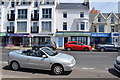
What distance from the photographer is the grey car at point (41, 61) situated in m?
6.62

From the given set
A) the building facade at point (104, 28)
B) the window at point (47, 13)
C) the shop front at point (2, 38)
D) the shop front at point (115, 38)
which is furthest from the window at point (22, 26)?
the shop front at point (115, 38)

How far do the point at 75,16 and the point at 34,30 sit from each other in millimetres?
10564

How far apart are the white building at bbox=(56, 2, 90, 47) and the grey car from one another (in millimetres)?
20851

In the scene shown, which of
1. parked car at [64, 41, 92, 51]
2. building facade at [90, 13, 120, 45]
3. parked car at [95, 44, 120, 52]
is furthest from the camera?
building facade at [90, 13, 120, 45]

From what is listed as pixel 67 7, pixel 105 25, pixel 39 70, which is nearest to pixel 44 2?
pixel 67 7

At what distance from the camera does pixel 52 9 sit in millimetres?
28344

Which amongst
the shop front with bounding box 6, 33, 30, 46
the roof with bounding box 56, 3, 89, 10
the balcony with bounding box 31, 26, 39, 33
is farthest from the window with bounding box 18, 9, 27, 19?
the roof with bounding box 56, 3, 89, 10

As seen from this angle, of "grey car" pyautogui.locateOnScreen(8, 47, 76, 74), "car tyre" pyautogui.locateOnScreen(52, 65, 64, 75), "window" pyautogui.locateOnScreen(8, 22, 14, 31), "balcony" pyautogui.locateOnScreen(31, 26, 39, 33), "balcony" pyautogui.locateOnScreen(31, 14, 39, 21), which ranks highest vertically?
"balcony" pyautogui.locateOnScreen(31, 14, 39, 21)

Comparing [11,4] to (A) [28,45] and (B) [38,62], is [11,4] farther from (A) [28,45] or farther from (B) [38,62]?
(B) [38,62]

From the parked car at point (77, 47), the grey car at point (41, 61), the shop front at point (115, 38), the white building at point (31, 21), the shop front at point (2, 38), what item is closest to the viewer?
the grey car at point (41, 61)

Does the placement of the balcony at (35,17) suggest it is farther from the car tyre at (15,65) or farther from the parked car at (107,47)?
the car tyre at (15,65)

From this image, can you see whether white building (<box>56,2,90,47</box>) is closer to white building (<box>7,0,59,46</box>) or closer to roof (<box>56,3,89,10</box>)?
roof (<box>56,3,89,10</box>)

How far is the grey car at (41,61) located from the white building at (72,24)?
20.9 m

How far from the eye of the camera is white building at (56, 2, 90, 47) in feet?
91.6
